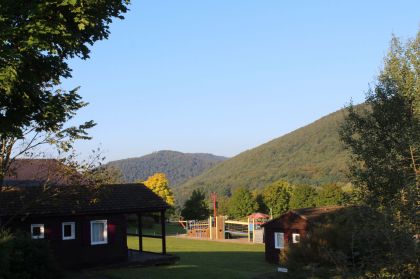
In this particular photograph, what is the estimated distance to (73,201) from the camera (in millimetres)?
21703

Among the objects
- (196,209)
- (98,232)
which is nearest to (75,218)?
(98,232)

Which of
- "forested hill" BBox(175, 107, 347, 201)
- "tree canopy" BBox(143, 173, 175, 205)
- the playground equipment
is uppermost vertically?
"forested hill" BBox(175, 107, 347, 201)

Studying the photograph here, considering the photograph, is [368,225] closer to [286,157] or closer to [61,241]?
[61,241]

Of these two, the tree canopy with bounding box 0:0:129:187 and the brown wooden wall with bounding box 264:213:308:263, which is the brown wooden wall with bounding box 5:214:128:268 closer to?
the tree canopy with bounding box 0:0:129:187

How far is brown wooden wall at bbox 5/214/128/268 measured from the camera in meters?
21.1

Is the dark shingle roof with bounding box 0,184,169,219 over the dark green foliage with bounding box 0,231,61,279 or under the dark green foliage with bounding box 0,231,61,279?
over

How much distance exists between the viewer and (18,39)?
1034cm

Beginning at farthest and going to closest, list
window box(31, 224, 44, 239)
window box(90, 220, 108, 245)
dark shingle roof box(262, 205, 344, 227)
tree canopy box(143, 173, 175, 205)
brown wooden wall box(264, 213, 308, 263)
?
1. tree canopy box(143, 173, 175, 205)
2. brown wooden wall box(264, 213, 308, 263)
3. dark shingle roof box(262, 205, 344, 227)
4. window box(90, 220, 108, 245)
5. window box(31, 224, 44, 239)

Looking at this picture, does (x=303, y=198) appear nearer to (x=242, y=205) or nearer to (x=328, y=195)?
Result: (x=328, y=195)

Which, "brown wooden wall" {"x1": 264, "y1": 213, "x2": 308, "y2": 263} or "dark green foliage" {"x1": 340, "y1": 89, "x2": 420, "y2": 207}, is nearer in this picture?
"dark green foliage" {"x1": 340, "y1": 89, "x2": 420, "y2": 207}

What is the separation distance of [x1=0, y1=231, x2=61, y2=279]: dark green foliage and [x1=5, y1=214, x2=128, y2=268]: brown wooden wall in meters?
3.02

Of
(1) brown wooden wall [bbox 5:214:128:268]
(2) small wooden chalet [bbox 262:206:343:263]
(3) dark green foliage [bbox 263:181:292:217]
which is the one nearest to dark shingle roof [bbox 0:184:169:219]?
(1) brown wooden wall [bbox 5:214:128:268]

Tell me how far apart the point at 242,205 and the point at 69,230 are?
53.1 meters

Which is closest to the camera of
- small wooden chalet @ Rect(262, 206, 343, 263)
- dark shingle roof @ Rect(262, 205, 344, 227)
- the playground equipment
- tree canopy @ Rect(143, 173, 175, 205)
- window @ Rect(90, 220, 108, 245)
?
window @ Rect(90, 220, 108, 245)
